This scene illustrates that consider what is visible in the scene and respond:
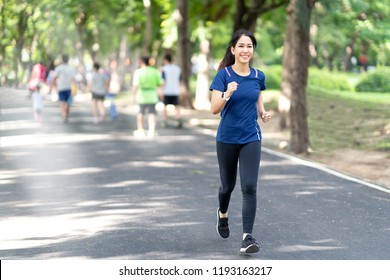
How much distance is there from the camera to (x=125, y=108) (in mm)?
35750

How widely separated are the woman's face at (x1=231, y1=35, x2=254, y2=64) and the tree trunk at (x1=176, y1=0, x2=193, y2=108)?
2327cm

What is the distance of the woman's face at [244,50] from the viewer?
7848 millimetres

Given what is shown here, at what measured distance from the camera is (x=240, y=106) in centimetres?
790

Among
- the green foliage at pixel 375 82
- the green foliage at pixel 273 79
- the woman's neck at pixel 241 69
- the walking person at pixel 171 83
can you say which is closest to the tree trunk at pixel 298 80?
the walking person at pixel 171 83

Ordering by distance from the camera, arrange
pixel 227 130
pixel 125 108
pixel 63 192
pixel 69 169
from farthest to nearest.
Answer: pixel 125 108 < pixel 69 169 < pixel 63 192 < pixel 227 130

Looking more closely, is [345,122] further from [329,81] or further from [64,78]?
[329,81]

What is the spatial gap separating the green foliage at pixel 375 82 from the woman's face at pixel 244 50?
96.2 ft

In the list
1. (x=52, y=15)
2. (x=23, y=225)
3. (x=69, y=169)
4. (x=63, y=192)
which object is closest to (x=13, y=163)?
(x=69, y=169)

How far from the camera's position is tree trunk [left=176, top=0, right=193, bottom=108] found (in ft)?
102

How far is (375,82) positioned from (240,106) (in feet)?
108

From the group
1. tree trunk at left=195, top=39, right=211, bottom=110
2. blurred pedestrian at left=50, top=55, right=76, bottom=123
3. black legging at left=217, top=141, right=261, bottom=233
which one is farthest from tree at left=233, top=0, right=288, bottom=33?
black legging at left=217, top=141, right=261, bottom=233

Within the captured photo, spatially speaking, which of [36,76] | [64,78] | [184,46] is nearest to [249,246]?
[36,76]
